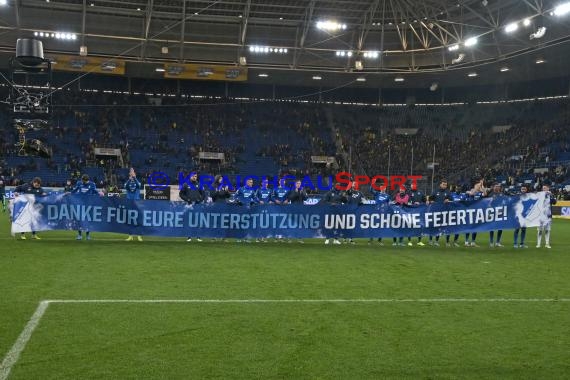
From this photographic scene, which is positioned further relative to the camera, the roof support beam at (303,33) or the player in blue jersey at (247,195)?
the roof support beam at (303,33)

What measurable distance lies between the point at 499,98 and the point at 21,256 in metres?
41.8

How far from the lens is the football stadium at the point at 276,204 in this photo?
16.4 feet

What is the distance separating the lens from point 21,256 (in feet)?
33.1

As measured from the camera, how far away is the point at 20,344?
4719mm

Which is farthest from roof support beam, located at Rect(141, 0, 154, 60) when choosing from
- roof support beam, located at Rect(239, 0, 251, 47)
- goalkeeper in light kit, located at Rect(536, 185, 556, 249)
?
goalkeeper in light kit, located at Rect(536, 185, 556, 249)

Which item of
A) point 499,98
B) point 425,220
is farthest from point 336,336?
point 499,98

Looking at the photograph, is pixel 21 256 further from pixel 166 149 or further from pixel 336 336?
pixel 166 149

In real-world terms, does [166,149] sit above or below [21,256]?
above

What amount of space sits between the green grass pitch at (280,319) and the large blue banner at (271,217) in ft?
5.81

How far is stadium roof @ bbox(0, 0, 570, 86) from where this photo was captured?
94.7 feet

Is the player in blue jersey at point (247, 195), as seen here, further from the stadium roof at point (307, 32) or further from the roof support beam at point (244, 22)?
the roof support beam at point (244, 22)

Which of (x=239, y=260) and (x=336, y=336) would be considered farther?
(x=239, y=260)

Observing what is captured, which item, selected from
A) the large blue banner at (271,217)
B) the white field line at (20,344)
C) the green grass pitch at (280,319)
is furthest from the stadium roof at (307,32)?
the white field line at (20,344)

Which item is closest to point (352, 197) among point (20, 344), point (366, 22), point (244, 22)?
point (20, 344)
